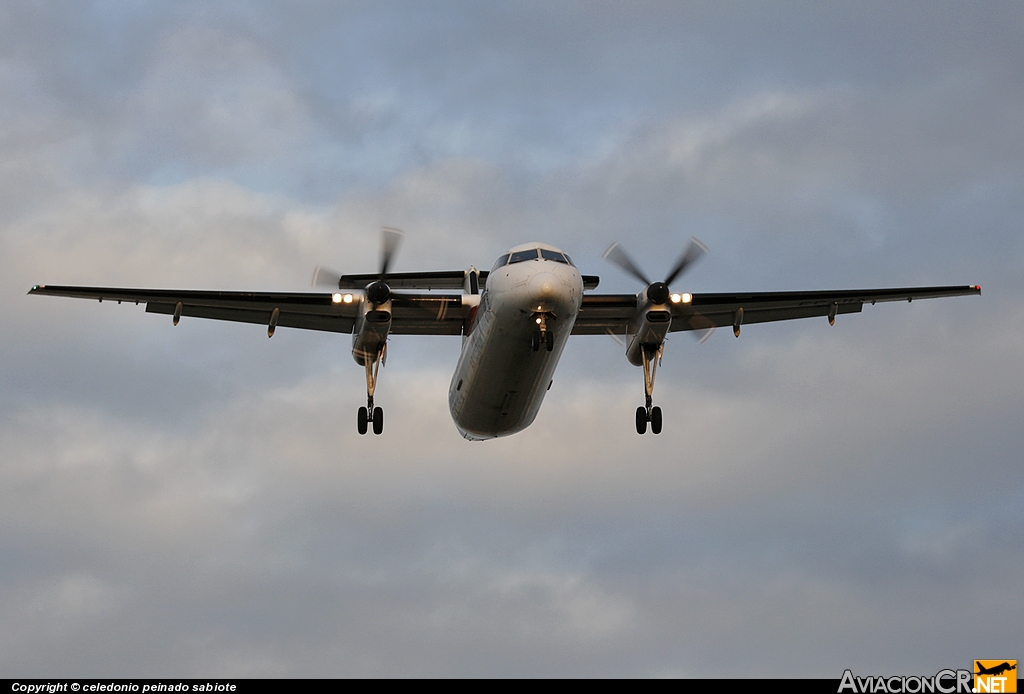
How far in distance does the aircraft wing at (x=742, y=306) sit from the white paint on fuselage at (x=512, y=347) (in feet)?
10.7

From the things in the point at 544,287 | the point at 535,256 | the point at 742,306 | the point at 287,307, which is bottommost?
the point at 544,287

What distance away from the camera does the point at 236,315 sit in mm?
25672

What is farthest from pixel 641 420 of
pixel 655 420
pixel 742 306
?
pixel 742 306

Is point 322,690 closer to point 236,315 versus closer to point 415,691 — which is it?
point 415,691

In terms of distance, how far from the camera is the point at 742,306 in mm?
26047

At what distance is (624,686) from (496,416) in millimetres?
7335

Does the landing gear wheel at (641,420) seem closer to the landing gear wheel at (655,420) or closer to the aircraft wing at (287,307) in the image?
the landing gear wheel at (655,420)

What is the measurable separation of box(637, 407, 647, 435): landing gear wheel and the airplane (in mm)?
25

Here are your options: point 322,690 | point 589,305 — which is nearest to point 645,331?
point 589,305

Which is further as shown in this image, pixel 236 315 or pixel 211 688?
pixel 236 315

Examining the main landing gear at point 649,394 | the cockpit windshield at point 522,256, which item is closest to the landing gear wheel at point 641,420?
the main landing gear at point 649,394

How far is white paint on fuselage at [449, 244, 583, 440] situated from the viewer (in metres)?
19.8

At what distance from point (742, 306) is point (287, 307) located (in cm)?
1091

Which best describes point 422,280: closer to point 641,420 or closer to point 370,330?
point 370,330
